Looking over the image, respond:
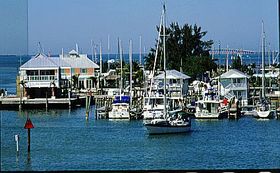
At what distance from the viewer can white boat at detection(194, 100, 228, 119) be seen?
50.0 ft

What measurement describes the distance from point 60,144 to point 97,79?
11.1 metres

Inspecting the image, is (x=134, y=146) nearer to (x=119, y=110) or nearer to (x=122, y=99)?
(x=119, y=110)

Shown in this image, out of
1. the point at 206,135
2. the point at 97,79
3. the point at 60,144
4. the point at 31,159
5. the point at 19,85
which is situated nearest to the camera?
the point at 31,159

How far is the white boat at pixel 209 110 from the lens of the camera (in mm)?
15252

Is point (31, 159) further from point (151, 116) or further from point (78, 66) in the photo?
point (78, 66)

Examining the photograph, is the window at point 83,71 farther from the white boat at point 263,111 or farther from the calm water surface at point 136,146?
the white boat at point 263,111

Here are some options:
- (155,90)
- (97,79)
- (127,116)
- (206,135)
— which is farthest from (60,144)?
(97,79)

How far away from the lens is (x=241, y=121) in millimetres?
14852

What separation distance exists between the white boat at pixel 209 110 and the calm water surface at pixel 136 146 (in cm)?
29

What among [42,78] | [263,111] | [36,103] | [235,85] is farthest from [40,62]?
[263,111]

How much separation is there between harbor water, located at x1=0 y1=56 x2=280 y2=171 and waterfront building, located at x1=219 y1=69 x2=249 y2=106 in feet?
5.36

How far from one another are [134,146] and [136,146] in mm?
50

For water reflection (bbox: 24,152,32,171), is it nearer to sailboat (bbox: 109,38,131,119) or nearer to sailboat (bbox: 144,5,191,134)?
sailboat (bbox: 144,5,191,134)

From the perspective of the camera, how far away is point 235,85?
17.2 meters
